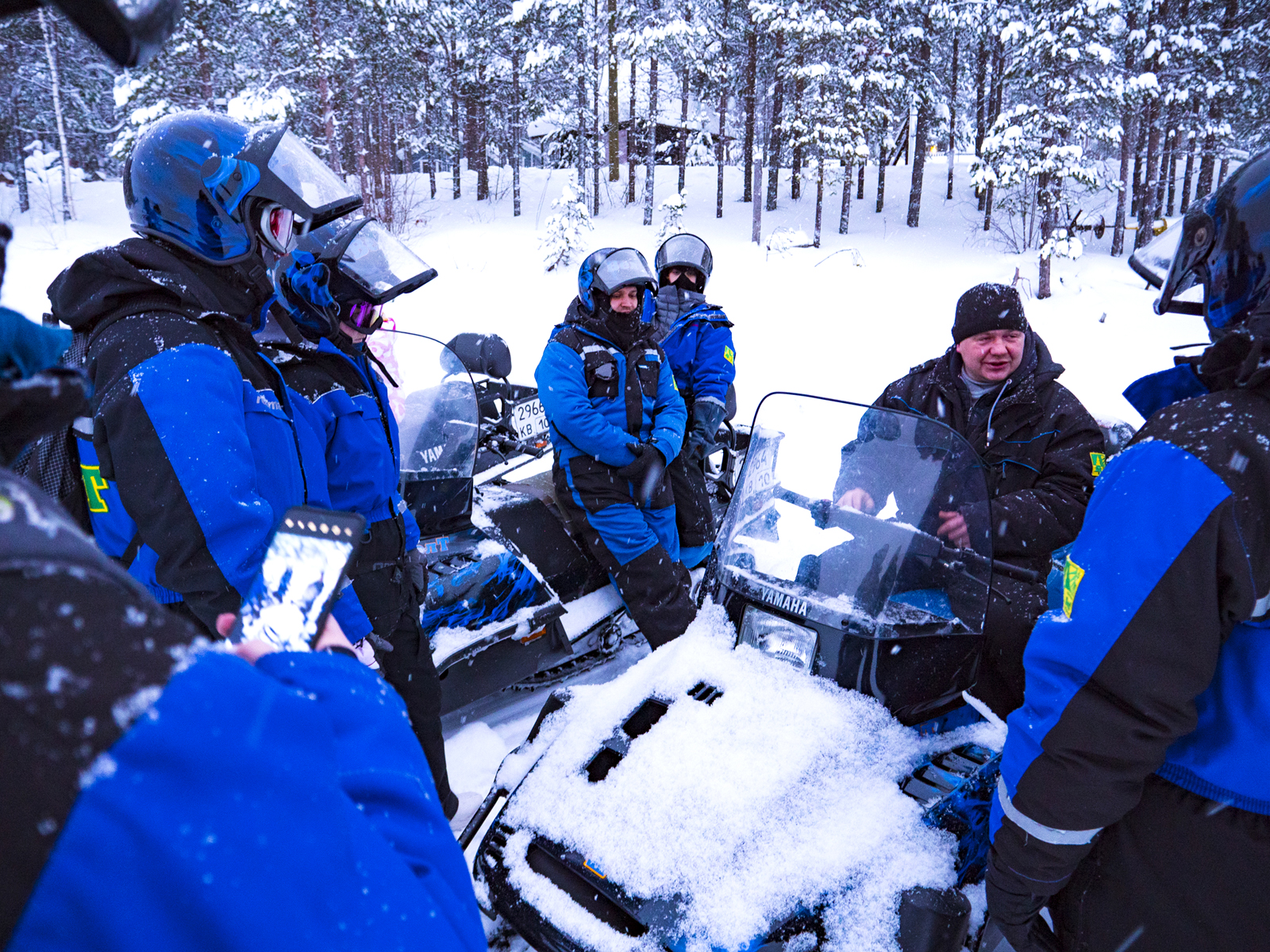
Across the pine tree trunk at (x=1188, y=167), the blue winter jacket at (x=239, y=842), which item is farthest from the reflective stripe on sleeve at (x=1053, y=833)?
the pine tree trunk at (x=1188, y=167)

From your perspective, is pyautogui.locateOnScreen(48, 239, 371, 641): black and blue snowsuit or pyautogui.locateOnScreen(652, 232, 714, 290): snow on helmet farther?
pyautogui.locateOnScreen(652, 232, 714, 290): snow on helmet

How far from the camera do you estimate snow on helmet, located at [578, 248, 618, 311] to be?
4.09 m

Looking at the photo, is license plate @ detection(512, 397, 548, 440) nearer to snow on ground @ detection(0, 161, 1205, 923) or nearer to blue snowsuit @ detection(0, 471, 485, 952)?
snow on ground @ detection(0, 161, 1205, 923)

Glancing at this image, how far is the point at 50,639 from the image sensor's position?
1.81ft

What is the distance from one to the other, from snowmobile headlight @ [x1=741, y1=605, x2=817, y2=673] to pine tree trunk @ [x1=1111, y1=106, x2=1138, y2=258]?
18.6 meters

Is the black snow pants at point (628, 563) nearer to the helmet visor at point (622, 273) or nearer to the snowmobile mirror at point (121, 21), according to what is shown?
the helmet visor at point (622, 273)

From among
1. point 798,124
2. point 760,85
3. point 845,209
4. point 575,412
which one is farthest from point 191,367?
point 760,85

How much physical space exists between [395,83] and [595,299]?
24.2 m

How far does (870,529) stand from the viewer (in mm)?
2344

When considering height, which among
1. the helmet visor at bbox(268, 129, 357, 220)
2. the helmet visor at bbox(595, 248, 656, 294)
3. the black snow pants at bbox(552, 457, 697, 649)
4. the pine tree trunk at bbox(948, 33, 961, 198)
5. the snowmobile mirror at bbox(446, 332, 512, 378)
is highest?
the pine tree trunk at bbox(948, 33, 961, 198)

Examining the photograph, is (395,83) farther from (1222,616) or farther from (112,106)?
(1222,616)

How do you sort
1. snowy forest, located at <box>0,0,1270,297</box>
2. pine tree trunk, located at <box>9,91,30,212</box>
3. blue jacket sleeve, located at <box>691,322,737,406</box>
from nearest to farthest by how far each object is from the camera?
blue jacket sleeve, located at <box>691,322,737,406</box>
snowy forest, located at <box>0,0,1270,297</box>
pine tree trunk, located at <box>9,91,30,212</box>

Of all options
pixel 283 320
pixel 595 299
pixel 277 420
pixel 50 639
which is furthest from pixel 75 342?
pixel 595 299

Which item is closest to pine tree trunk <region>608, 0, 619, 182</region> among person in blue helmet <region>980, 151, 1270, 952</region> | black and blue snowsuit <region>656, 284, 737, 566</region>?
black and blue snowsuit <region>656, 284, 737, 566</region>
